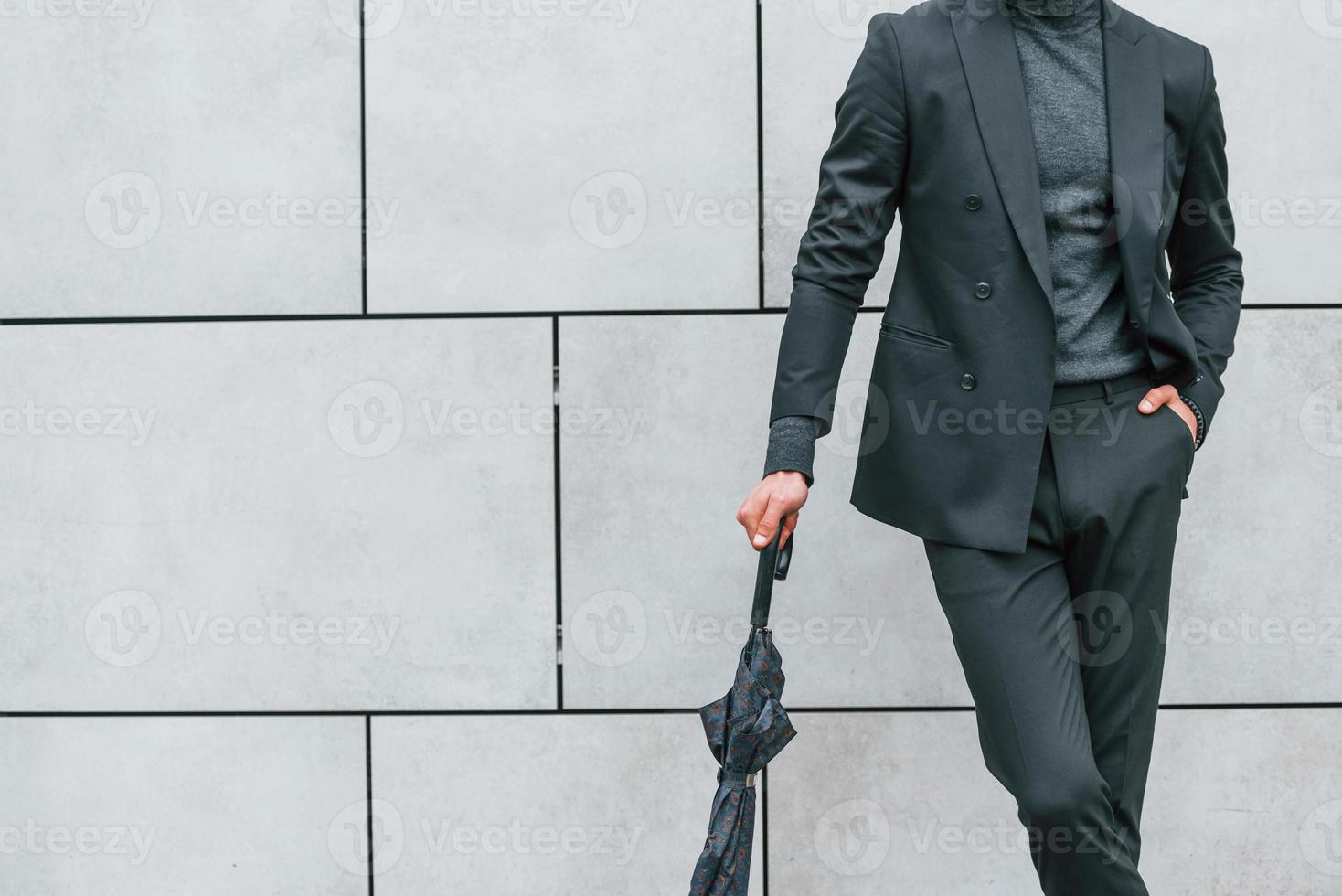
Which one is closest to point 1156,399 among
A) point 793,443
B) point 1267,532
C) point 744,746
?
point 793,443

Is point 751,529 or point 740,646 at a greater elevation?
point 751,529

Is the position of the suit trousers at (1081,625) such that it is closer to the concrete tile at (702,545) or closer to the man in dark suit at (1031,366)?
the man in dark suit at (1031,366)

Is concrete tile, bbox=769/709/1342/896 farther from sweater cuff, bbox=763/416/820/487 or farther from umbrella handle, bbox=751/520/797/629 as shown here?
sweater cuff, bbox=763/416/820/487

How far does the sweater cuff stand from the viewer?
7.63 ft

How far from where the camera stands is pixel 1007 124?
2.25 metres

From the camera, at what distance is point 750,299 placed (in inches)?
135

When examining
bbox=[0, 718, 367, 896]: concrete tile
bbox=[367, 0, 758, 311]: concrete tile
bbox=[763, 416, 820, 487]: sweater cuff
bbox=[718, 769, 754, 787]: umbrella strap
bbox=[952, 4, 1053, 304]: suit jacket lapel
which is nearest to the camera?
bbox=[952, 4, 1053, 304]: suit jacket lapel

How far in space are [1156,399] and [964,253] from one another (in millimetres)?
515

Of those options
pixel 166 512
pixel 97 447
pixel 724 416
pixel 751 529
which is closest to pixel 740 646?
pixel 724 416

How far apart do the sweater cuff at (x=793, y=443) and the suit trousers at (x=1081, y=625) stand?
1.18ft

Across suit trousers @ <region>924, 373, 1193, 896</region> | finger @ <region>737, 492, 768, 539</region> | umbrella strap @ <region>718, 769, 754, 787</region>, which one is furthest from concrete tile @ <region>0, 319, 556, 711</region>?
suit trousers @ <region>924, 373, 1193, 896</region>

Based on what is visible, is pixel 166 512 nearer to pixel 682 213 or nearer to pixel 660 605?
pixel 660 605

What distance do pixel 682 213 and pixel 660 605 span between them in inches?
47.9

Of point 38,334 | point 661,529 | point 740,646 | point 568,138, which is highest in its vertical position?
point 568,138
